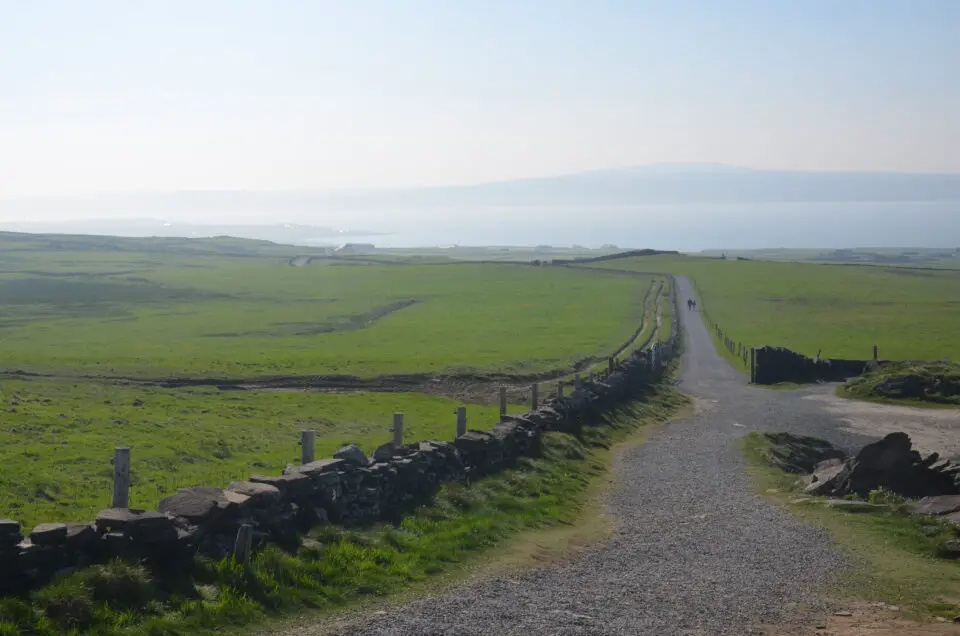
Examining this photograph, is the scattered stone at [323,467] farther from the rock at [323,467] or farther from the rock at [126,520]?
the rock at [126,520]

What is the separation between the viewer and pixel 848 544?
20.0 metres

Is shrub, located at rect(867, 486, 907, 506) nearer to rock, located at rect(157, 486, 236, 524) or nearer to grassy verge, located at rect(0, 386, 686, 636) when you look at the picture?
grassy verge, located at rect(0, 386, 686, 636)

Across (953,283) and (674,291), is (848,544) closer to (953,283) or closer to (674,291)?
(674,291)

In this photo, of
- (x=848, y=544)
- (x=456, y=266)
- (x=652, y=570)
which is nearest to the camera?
(x=652, y=570)

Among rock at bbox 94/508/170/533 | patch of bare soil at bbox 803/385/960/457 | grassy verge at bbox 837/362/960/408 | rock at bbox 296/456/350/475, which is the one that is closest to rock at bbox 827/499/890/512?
rock at bbox 296/456/350/475

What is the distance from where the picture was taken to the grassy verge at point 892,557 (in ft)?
52.2

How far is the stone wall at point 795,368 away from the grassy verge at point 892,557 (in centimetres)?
3570

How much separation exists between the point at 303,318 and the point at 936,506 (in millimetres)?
77642

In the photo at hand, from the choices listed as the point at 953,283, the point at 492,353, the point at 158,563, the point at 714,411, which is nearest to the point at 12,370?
the point at 492,353

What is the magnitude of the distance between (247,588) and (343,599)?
1.37 metres

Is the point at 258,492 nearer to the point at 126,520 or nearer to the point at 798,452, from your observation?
the point at 126,520

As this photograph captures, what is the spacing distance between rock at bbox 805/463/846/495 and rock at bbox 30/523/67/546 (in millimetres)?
19398

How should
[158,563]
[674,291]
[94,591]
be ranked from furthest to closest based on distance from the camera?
[674,291] → [158,563] → [94,591]

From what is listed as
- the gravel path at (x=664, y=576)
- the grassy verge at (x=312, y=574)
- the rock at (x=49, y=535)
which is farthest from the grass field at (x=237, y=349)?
the gravel path at (x=664, y=576)
